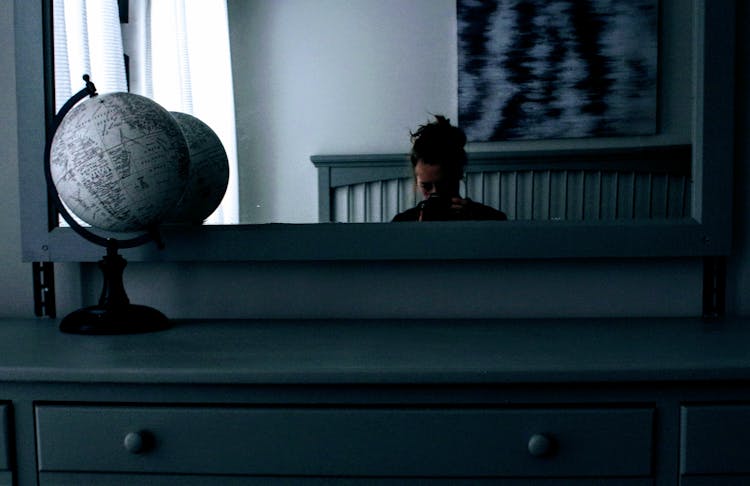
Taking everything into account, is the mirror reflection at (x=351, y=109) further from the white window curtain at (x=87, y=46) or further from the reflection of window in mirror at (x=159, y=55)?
the white window curtain at (x=87, y=46)

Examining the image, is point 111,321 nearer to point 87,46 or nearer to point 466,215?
point 87,46

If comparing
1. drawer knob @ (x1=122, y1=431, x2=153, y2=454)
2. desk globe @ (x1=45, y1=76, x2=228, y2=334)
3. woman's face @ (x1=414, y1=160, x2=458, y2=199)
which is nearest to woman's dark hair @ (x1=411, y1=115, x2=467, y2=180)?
woman's face @ (x1=414, y1=160, x2=458, y2=199)

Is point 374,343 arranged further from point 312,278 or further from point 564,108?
point 564,108

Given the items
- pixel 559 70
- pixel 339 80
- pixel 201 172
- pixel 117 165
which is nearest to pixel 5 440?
pixel 117 165

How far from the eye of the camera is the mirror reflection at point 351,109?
1.22m

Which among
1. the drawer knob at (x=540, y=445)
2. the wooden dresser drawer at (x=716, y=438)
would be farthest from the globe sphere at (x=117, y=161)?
the wooden dresser drawer at (x=716, y=438)

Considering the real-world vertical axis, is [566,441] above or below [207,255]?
below

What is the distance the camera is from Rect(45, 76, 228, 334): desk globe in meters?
1.00

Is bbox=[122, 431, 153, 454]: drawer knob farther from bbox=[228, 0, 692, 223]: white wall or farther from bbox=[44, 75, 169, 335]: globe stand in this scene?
bbox=[228, 0, 692, 223]: white wall

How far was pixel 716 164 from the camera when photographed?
4.02 feet

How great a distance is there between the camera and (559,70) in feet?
3.94

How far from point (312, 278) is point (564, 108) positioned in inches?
25.5

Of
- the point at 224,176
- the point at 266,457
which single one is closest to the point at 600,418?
the point at 266,457

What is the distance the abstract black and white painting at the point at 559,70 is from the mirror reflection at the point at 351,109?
0.03 m
